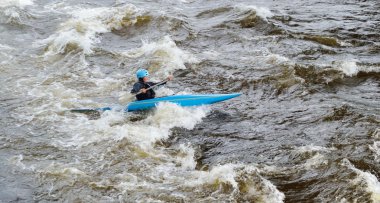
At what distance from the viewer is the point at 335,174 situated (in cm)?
811

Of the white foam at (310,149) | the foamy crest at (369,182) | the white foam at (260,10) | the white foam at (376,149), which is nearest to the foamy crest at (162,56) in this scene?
the white foam at (260,10)

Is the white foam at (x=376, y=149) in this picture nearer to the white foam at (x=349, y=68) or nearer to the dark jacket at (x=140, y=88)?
the white foam at (x=349, y=68)

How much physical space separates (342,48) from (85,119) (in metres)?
7.20

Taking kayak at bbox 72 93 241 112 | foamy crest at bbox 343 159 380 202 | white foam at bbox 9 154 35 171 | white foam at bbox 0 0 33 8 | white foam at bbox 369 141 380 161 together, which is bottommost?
foamy crest at bbox 343 159 380 202

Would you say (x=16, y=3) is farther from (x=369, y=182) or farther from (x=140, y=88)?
(x=369, y=182)

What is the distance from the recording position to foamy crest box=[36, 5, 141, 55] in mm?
14562

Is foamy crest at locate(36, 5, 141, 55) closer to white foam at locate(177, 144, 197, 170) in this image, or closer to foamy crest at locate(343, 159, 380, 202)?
white foam at locate(177, 144, 197, 170)

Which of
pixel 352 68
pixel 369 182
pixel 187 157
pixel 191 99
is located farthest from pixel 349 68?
pixel 187 157

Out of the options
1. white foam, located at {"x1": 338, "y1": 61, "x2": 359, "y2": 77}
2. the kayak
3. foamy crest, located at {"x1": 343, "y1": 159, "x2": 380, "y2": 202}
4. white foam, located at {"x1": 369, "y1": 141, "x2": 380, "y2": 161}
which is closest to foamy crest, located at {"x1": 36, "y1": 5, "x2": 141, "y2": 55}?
the kayak

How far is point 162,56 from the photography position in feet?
44.6

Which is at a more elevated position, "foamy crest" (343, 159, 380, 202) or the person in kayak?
the person in kayak

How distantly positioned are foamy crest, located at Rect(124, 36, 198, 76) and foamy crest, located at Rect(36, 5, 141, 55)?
5.26 feet

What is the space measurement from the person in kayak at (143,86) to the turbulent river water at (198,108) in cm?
42

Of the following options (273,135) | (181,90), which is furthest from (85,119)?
(273,135)
